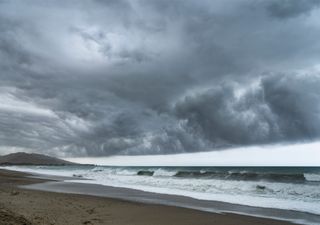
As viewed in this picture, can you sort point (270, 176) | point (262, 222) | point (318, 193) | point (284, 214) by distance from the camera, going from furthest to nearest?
point (270, 176) → point (318, 193) → point (284, 214) → point (262, 222)

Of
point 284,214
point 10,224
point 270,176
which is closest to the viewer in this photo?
point 10,224

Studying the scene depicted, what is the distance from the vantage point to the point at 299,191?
2572cm

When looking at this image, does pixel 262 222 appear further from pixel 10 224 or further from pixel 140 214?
pixel 10 224

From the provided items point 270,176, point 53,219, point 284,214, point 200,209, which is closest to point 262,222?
point 284,214

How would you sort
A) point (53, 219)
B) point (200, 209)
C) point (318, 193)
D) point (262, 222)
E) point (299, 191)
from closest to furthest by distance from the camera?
point (53, 219), point (262, 222), point (200, 209), point (318, 193), point (299, 191)

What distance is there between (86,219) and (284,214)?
8689 millimetres

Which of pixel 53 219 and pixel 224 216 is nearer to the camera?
pixel 53 219

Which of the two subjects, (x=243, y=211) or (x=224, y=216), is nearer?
(x=224, y=216)

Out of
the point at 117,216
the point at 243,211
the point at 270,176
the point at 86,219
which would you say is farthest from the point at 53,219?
the point at 270,176

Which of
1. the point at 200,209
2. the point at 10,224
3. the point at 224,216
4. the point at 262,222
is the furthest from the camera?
the point at 200,209

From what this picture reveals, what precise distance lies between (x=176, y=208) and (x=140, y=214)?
2863 millimetres

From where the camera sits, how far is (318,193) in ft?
78.1

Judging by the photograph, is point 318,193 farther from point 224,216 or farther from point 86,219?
point 86,219

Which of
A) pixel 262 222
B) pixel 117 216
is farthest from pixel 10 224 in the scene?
pixel 262 222
